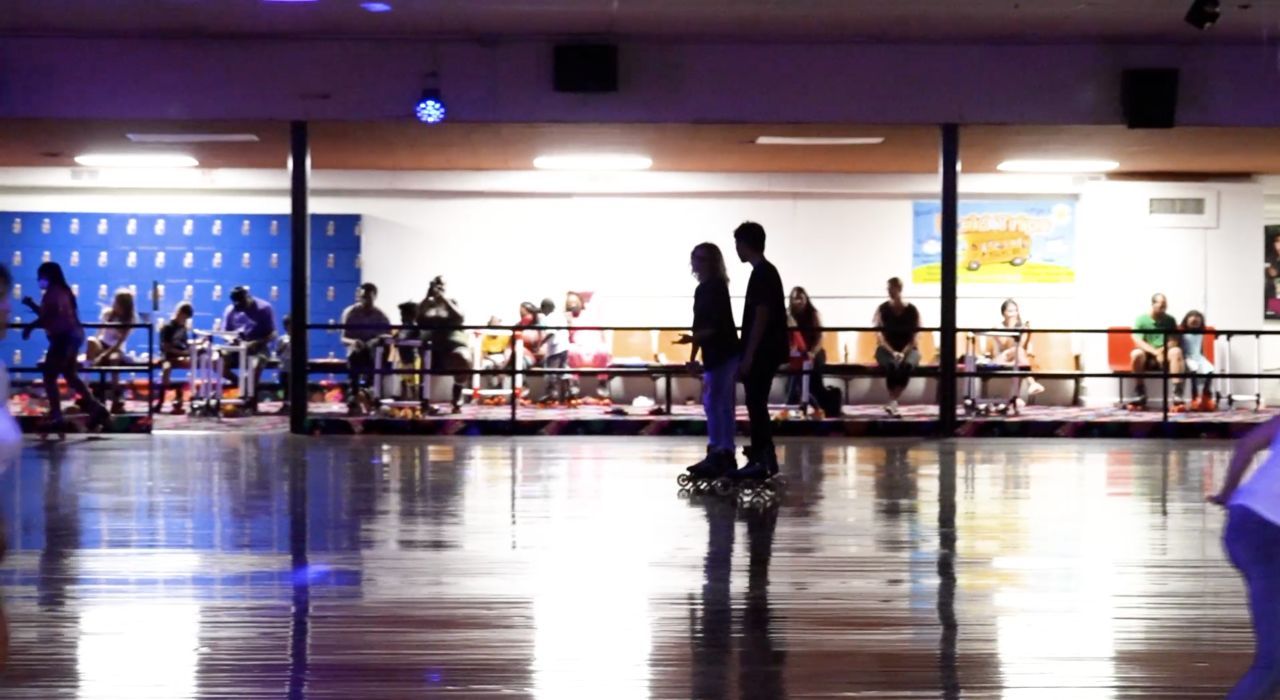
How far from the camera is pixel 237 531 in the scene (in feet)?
20.2

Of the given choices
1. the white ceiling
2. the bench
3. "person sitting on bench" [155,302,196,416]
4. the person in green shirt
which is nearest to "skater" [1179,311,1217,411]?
the person in green shirt

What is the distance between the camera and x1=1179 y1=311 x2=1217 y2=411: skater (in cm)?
1403

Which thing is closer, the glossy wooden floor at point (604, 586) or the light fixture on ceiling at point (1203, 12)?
the glossy wooden floor at point (604, 586)

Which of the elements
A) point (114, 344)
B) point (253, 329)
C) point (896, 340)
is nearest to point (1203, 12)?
point (896, 340)

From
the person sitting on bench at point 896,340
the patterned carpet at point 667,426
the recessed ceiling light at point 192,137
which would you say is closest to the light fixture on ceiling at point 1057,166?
the person sitting on bench at point 896,340

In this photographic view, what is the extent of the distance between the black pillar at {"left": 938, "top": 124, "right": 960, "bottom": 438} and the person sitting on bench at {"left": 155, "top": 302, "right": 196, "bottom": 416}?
6.88 m

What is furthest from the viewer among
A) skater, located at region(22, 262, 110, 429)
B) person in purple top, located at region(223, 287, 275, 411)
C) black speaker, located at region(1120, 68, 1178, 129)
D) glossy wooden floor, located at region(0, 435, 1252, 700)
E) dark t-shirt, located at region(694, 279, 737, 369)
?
person in purple top, located at region(223, 287, 275, 411)

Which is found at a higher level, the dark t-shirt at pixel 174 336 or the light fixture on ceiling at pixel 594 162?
the light fixture on ceiling at pixel 594 162

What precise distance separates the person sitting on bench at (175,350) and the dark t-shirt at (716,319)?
749 centimetres

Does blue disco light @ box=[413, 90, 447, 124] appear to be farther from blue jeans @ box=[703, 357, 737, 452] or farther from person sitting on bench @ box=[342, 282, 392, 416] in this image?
blue jeans @ box=[703, 357, 737, 452]

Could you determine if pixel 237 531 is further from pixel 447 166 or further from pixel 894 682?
pixel 447 166

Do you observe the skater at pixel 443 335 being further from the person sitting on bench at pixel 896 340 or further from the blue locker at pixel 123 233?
the blue locker at pixel 123 233

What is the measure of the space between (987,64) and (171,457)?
659 cm

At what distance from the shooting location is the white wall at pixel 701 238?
15.7m
